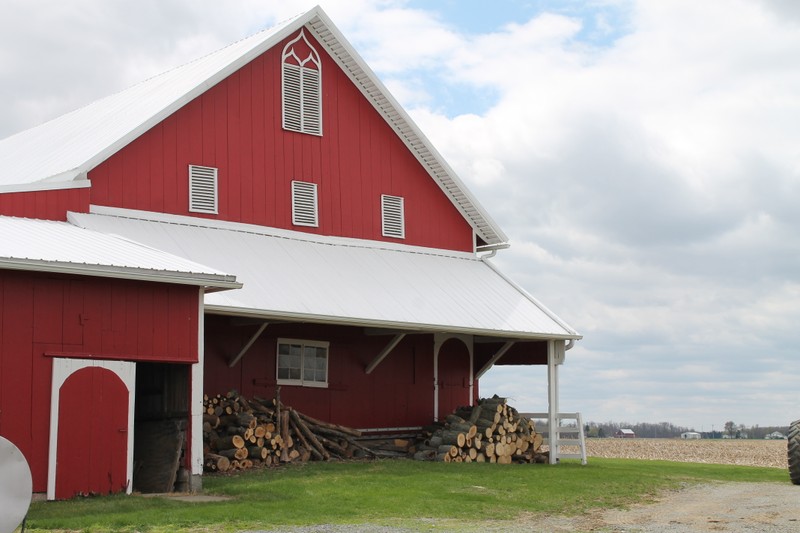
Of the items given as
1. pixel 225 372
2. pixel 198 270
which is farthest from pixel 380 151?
pixel 198 270

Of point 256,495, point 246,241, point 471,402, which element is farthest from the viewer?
point 471,402

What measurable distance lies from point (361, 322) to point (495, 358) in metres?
6.72

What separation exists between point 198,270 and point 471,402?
38.9 ft

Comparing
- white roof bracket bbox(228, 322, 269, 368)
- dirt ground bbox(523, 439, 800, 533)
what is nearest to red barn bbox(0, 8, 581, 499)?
white roof bracket bbox(228, 322, 269, 368)

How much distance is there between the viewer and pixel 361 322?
23.0 metres

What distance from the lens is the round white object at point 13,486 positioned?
1225 centimetres

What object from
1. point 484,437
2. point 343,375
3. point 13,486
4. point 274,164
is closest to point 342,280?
point 343,375

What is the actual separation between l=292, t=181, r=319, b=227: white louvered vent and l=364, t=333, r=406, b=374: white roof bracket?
3165 millimetres

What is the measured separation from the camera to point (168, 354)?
18.5 meters

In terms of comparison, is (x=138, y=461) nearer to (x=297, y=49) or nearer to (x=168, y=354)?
(x=168, y=354)

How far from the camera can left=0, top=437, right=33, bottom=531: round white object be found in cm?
1225

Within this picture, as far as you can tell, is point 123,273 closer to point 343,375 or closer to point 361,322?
point 361,322

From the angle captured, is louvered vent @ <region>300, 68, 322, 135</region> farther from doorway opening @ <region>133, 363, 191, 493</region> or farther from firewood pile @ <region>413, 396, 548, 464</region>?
doorway opening @ <region>133, 363, 191, 493</region>

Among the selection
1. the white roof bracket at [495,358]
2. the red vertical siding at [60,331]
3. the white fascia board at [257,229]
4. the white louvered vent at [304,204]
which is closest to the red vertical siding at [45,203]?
the white fascia board at [257,229]
